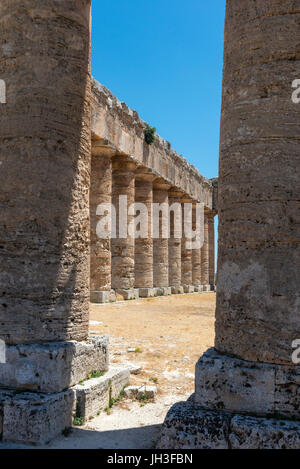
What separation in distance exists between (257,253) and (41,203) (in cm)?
239

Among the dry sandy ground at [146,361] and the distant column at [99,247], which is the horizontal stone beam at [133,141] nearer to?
the distant column at [99,247]

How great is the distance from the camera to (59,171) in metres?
4.91

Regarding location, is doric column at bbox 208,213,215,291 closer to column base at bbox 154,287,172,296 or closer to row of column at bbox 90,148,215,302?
row of column at bbox 90,148,215,302

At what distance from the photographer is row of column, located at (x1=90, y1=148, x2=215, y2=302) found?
54.1 feet

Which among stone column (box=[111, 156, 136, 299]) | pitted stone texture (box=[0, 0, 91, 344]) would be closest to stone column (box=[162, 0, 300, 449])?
pitted stone texture (box=[0, 0, 91, 344])

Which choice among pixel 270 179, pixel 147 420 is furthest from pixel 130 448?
pixel 270 179

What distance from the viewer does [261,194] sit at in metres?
3.85

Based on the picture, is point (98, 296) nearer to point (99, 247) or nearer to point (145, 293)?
point (99, 247)

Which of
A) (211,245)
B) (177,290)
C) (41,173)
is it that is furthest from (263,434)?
(211,245)

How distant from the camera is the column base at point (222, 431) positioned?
3367mm

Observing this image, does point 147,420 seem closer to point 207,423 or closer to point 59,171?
point 207,423

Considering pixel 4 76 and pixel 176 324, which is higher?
pixel 4 76

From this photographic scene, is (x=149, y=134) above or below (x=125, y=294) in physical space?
above
